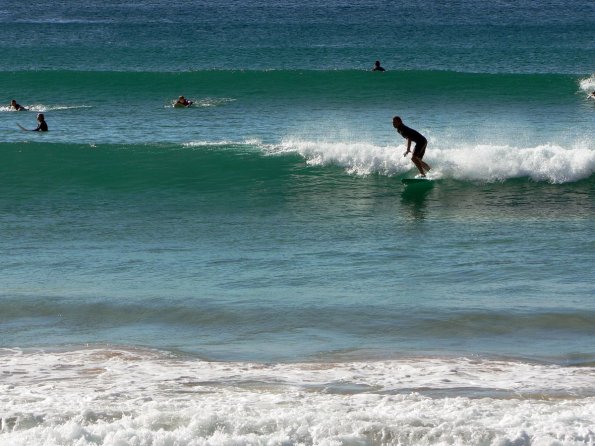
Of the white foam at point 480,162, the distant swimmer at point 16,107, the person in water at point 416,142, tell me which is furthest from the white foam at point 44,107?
the person in water at point 416,142

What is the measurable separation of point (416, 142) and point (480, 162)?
1639 mm

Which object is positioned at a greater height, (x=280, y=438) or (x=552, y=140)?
(x=552, y=140)

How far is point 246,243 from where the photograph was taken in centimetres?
1510

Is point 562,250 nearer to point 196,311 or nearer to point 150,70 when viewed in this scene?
point 196,311

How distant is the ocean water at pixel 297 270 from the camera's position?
8.62 m

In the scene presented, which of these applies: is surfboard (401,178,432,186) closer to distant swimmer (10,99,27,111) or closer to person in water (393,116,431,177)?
person in water (393,116,431,177)

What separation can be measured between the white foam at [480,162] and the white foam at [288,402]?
9.20 metres

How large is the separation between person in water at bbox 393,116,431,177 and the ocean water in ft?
1.28

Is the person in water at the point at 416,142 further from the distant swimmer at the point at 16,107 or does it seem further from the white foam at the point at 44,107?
the distant swimmer at the point at 16,107

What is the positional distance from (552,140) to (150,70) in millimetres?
20807

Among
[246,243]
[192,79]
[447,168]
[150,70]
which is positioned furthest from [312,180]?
[150,70]

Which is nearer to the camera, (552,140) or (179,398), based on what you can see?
(179,398)

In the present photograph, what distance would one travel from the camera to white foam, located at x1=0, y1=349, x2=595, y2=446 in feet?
26.9

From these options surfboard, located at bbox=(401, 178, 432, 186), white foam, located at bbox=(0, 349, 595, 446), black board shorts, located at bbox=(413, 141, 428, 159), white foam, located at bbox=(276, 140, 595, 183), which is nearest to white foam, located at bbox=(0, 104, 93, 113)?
white foam, located at bbox=(276, 140, 595, 183)
